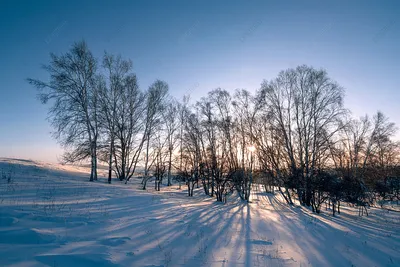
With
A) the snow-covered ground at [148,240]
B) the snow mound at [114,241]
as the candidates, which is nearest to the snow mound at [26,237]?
the snow-covered ground at [148,240]

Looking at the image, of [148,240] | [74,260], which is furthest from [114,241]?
[74,260]

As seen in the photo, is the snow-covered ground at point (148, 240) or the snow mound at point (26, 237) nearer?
A: the snow-covered ground at point (148, 240)

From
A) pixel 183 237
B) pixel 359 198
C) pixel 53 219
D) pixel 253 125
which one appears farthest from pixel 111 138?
pixel 359 198

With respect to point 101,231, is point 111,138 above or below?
above

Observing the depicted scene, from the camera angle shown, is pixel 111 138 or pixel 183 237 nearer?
pixel 183 237

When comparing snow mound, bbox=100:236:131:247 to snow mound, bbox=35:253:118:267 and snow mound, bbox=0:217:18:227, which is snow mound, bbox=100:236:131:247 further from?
snow mound, bbox=0:217:18:227

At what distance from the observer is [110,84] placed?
19844 mm

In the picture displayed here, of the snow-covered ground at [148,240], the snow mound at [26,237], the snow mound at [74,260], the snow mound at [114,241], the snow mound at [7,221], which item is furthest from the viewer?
the snow mound at [7,221]

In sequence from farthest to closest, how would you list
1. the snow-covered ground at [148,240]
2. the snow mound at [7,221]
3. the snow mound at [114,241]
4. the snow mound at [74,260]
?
the snow mound at [7,221] < the snow mound at [114,241] < the snow-covered ground at [148,240] < the snow mound at [74,260]

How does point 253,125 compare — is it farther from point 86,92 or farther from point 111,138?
point 86,92

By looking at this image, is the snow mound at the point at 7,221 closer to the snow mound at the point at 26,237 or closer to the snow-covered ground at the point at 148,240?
the snow-covered ground at the point at 148,240

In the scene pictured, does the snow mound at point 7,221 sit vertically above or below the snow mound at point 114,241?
above

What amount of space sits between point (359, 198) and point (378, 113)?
18.6 metres

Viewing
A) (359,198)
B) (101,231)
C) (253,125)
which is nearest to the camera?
(101,231)
